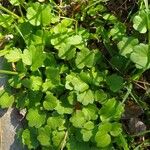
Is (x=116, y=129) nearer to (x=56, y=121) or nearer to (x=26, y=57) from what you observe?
(x=56, y=121)

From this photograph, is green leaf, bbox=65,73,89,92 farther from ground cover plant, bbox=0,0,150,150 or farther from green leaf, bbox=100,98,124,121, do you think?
green leaf, bbox=100,98,124,121

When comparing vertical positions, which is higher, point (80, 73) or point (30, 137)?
point (80, 73)

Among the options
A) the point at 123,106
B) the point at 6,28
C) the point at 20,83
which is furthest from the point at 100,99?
the point at 6,28

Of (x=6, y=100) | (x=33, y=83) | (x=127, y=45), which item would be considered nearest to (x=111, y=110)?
(x=127, y=45)

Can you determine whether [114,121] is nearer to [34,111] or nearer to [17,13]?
[34,111]

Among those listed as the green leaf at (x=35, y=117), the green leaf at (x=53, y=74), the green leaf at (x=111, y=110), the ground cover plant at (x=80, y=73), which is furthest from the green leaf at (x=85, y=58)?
the green leaf at (x=35, y=117)

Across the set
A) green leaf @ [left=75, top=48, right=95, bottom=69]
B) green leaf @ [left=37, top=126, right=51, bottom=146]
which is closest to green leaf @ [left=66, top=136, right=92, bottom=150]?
green leaf @ [left=37, top=126, right=51, bottom=146]

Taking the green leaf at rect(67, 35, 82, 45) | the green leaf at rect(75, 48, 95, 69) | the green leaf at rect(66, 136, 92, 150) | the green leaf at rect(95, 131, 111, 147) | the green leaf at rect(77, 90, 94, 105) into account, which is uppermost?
the green leaf at rect(67, 35, 82, 45)
